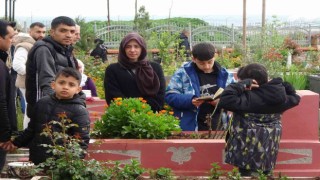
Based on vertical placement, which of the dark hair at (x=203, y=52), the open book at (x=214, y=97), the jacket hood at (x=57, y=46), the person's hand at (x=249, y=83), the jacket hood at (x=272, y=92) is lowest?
the open book at (x=214, y=97)

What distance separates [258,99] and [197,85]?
40.2 inches

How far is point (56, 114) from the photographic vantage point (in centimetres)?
551

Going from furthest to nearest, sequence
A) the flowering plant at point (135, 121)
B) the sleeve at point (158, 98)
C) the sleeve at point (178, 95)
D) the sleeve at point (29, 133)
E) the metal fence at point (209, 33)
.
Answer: the metal fence at point (209, 33)
the sleeve at point (158, 98)
the sleeve at point (178, 95)
the flowering plant at point (135, 121)
the sleeve at point (29, 133)

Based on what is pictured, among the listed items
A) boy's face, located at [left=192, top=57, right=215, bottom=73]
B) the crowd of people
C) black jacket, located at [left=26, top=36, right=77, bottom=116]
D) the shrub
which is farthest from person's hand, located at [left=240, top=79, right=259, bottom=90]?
the shrub

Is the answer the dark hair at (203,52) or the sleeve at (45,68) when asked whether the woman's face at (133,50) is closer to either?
the dark hair at (203,52)

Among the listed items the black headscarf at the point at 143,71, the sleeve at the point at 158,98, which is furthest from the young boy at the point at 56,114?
the sleeve at the point at 158,98

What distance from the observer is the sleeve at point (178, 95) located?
692 cm

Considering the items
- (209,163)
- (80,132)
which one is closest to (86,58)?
(209,163)

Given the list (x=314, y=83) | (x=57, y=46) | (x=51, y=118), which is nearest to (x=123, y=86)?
(x=57, y=46)

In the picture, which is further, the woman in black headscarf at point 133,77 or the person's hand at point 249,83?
the woman in black headscarf at point 133,77

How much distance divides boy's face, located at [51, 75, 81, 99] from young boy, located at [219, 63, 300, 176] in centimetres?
118

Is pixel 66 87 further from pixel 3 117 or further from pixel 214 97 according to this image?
pixel 214 97

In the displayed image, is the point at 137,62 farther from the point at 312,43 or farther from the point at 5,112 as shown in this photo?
the point at 312,43

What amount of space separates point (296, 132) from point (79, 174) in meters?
2.74
